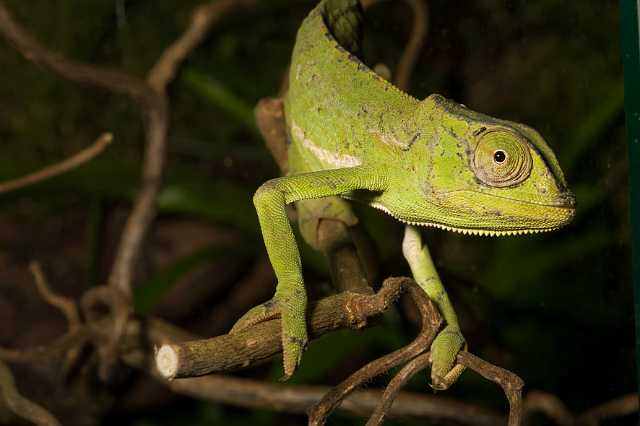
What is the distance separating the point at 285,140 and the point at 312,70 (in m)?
0.33

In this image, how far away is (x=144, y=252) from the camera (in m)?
3.26

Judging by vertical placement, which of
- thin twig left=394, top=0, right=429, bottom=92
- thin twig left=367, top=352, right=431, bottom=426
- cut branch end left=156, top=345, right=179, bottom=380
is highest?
thin twig left=394, top=0, right=429, bottom=92

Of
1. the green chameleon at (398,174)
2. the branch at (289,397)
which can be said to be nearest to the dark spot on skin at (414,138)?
the green chameleon at (398,174)

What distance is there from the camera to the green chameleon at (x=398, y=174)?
41.8 inches

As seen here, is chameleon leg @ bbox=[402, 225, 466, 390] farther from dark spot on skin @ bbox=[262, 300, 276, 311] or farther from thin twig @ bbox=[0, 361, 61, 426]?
thin twig @ bbox=[0, 361, 61, 426]

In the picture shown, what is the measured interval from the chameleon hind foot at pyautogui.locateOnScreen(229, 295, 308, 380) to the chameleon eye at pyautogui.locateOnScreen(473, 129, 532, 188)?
352 mm

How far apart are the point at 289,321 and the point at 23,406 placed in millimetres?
707

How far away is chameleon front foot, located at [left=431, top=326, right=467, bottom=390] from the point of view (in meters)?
1.20

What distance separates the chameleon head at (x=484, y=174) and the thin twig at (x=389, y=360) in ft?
0.56

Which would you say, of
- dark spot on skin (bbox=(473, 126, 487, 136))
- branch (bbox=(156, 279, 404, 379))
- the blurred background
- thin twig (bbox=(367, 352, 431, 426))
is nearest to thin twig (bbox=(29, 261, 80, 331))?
the blurred background

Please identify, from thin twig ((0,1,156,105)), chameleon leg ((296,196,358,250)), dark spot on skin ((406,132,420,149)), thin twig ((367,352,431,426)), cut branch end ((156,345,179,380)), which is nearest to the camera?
cut branch end ((156,345,179,380))

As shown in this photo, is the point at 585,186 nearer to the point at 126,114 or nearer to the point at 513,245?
the point at 513,245

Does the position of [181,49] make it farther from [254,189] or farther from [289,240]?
[289,240]

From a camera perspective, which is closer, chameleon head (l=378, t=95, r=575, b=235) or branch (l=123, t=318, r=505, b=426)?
chameleon head (l=378, t=95, r=575, b=235)
